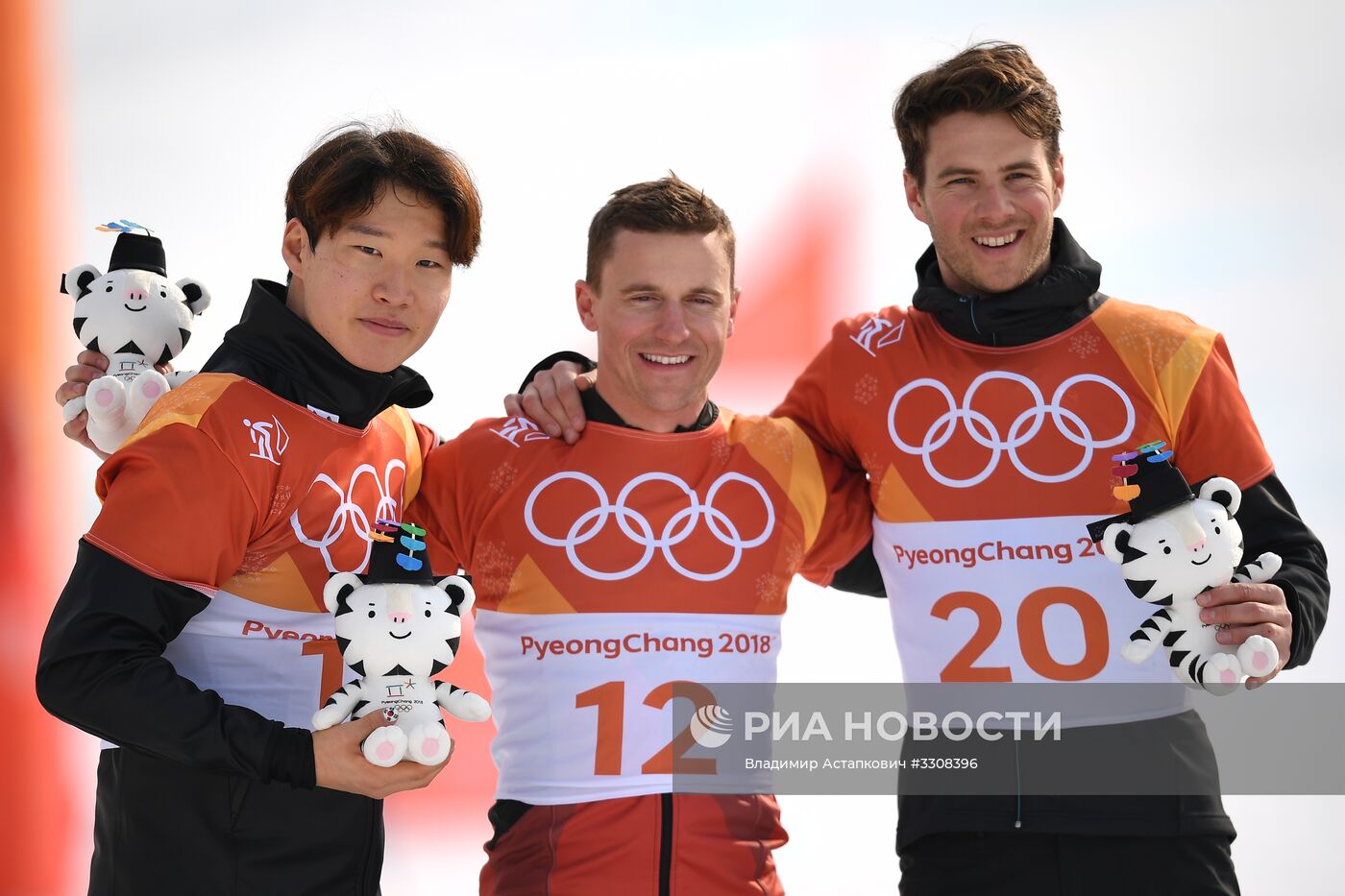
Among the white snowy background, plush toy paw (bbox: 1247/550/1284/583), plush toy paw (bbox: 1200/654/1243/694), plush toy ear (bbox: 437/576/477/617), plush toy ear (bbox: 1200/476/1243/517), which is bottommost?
plush toy paw (bbox: 1200/654/1243/694)

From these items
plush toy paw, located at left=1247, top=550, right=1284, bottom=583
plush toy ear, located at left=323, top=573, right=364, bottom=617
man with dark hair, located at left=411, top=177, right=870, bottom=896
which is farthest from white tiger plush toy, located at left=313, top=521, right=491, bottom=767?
plush toy paw, located at left=1247, top=550, right=1284, bottom=583

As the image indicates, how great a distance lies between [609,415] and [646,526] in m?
0.22

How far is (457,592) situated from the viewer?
1.61 meters

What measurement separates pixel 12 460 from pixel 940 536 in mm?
2637

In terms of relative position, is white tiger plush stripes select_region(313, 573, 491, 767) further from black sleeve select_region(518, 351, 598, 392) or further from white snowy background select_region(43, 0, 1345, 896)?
white snowy background select_region(43, 0, 1345, 896)

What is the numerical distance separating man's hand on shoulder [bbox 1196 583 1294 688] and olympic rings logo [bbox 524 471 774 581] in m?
0.70

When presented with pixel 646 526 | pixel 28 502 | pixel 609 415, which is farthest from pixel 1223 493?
pixel 28 502

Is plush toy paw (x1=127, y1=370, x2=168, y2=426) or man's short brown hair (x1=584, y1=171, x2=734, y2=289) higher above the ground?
man's short brown hair (x1=584, y1=171, x2=734, y2=289)

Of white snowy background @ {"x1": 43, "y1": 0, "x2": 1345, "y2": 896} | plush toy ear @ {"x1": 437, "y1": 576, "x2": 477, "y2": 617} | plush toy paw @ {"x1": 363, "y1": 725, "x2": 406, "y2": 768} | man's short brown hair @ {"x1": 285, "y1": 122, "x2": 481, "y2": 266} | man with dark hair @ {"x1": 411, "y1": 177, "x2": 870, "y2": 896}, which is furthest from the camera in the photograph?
white snowy background @ {"x1": 43, "y1": 0, "x2": 1345, "y2": 896}

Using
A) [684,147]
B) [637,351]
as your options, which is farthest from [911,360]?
[684,147]

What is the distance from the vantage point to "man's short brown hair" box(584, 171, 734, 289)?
6.87ft

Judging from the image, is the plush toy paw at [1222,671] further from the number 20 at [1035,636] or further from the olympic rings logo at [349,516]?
the olympic rings logo at [349,516]

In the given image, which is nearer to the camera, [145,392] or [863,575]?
[145,392]

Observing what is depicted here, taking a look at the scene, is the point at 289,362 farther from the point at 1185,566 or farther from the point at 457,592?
the point at 1185,566
